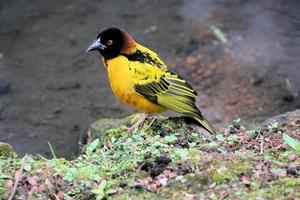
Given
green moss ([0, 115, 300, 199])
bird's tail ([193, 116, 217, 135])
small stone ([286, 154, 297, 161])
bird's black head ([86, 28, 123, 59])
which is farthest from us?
bird's black head ([86, 28, 123, 59])

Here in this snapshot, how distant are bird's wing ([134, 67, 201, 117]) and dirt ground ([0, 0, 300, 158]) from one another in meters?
1.96

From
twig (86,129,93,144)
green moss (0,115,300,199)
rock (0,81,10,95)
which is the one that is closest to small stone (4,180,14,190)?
green moss (0,115,300,199)

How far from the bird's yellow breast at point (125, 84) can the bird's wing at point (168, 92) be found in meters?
0.05

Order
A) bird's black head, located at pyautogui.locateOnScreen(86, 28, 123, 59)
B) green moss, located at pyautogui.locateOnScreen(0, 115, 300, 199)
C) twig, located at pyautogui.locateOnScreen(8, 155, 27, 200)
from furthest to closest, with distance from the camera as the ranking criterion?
bird's black head, located at pyautogui.locateOnScreen(86, 28, 123, 59)
twig, located at pyautogui.locateOnScreen(8, 155, 27, 200)
green moss, located at pyautogui.locateOnScreen(0, 115, 300, 199)

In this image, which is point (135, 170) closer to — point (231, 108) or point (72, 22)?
point (231, 108)

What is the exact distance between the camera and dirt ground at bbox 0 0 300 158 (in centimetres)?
924

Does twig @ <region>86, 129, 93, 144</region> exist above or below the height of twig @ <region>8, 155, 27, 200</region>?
below

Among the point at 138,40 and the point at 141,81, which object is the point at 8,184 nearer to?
the point at 141,81

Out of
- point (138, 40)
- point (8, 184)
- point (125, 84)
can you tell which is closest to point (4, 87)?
point (138, 40)

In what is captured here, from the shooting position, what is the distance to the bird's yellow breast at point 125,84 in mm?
6316

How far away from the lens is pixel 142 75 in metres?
6.37

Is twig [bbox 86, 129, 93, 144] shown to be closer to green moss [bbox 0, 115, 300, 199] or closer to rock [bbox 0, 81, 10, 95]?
green moss [bbox 0, 115, 300, 199]

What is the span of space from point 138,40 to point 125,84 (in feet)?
15.9

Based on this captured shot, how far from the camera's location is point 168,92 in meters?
6.50
